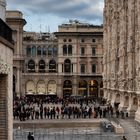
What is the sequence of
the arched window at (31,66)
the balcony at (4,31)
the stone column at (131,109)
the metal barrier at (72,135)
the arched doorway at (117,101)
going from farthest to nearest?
the arched window at (31,66) → the arched doorway at (117,101) → the stone column at (131,109) → the metal barrier at (72,135) → the balcony at (4,31)

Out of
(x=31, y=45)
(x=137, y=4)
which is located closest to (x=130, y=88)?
(x=137, y=4)

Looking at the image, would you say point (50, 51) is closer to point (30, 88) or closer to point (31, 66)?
point (31, 66)

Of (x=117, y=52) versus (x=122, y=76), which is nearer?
(x=122, y=76)

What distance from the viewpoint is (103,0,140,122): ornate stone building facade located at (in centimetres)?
5298

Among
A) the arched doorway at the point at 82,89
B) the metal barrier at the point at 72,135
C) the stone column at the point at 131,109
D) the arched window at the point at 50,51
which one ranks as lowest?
the metal barrier at the point at 72,135

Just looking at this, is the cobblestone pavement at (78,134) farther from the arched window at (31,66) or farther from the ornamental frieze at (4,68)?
the arched window at (31,66)

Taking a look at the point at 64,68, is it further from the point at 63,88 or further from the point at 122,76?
the point at 122,76

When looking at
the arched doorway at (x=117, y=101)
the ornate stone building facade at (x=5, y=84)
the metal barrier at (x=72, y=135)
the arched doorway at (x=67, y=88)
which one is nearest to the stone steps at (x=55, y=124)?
the metal barrier at (x=72, y=135)

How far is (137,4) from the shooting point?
52875 mm

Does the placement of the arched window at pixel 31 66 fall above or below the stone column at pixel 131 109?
above

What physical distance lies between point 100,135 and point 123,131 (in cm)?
304

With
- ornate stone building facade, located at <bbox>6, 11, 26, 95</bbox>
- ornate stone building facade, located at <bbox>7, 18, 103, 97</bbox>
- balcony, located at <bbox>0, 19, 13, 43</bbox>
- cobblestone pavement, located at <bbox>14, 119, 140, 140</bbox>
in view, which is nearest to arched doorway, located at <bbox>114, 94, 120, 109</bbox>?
cobblestone pavement, located at <bbox>14, 119, 140, 140</bbox>

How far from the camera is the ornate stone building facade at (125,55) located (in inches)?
2086

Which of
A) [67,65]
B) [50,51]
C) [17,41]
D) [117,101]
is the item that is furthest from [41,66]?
[117,101]
